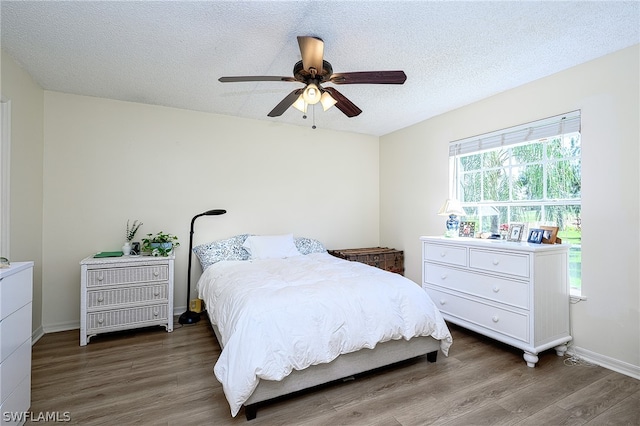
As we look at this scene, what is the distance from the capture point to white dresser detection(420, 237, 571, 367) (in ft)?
7.88

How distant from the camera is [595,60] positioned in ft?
7.98

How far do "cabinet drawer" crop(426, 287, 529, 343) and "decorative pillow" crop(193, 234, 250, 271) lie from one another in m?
2.23

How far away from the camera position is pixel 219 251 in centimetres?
349

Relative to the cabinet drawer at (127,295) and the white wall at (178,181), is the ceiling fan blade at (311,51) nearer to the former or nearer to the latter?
the white wall at (178,181)

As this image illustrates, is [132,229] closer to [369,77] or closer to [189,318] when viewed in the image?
[189,318]

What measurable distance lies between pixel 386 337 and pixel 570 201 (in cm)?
204

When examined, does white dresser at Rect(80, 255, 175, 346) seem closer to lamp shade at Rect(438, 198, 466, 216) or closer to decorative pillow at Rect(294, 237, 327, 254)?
decorative pillow at Rect(294, 237, 327, 254)

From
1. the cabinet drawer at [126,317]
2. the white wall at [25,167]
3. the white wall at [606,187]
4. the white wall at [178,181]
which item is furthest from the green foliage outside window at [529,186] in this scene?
the white wall at [25,167]

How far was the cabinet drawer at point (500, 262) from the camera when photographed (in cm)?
245

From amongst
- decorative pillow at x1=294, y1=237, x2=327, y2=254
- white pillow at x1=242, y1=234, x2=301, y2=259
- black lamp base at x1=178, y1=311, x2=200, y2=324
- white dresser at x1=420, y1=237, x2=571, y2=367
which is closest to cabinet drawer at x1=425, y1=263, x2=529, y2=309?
white dresser at x1=420, y1=237, x2=571, y2=367

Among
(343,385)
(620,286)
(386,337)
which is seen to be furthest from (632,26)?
(343,385)

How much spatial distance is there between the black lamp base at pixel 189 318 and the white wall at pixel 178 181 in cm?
30

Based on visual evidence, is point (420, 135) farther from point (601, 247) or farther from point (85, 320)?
point (85, 320)

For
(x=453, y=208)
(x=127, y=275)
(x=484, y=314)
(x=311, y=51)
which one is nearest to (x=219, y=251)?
(x=127, y=275)
